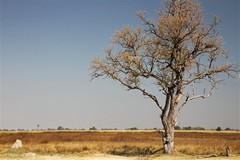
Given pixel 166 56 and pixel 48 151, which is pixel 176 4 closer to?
pixel 166 56

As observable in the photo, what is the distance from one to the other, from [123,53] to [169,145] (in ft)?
28.9

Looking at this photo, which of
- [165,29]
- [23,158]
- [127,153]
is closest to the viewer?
[23,158]

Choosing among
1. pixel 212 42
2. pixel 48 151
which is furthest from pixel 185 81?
pixel 48 151

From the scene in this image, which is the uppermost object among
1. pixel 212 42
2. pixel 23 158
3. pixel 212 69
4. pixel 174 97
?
pixel 212 42

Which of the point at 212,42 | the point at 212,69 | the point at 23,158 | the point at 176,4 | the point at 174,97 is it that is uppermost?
the point at 176,4

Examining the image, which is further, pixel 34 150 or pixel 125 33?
pixel 34 150

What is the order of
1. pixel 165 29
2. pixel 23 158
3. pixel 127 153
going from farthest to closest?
pixel 127 153
pixel 165 29
pixel 23 158

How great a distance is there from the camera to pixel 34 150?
111 ft

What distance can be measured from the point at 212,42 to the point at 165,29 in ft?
14.0

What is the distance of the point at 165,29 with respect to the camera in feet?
98.7

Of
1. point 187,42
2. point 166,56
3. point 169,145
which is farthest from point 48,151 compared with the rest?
point 187,42

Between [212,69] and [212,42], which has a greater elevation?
[212,42]

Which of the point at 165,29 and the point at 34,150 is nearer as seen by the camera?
the point at 165,29

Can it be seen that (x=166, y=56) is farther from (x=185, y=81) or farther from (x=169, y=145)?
(x=169, y=145)
